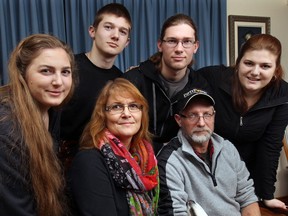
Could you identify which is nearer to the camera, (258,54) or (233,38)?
(258,54)

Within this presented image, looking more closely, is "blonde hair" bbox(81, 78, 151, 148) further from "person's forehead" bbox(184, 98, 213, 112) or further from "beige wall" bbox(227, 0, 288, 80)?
"beige wall" bbox(227, 0, 288, 80)

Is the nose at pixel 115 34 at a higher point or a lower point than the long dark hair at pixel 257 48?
higher

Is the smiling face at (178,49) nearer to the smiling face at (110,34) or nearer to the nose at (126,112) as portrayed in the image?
the smiling face at (110,34)

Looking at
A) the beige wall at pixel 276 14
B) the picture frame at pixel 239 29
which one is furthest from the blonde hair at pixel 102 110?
the beige wall at pixel 276 14

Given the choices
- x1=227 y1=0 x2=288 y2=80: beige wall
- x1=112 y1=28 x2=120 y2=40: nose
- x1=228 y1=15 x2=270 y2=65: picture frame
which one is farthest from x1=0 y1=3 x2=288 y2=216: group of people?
x1=227 y1=0 x2=288 y2=80: beige wall

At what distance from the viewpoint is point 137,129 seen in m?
1.54

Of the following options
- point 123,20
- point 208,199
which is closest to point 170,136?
point 208,199

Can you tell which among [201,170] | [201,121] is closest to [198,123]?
[201,121]

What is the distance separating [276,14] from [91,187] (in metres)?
3.28

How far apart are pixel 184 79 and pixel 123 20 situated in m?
0.55

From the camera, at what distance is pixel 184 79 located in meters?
1.94

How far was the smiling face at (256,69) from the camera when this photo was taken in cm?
179

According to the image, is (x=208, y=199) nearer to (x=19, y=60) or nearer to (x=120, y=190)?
(x=120, y=190)

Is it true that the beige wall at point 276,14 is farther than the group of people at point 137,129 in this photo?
Yes
